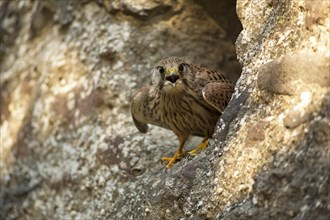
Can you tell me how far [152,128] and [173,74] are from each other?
1019 millimetres

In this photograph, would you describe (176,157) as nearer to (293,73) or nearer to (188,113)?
(188,113)

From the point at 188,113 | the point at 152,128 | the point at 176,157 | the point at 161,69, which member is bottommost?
the point at 152,128

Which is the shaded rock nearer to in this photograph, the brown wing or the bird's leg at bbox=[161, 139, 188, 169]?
the brown wing

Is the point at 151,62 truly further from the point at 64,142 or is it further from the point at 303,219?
the point at 303,219

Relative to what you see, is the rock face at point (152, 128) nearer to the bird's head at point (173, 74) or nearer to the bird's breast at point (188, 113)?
the bird's breast at point (188, 113)

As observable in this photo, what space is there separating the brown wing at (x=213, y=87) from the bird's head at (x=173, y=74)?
9 centimetres

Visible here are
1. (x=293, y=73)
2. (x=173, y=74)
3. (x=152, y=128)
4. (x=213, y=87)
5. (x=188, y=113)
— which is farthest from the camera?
(x=152, y=128)

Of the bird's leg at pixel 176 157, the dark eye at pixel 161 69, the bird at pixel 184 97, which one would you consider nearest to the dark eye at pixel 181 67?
the bird at pixel 184 97

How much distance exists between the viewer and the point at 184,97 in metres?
5.65

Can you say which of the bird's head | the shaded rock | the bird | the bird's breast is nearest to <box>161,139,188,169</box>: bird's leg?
the bird

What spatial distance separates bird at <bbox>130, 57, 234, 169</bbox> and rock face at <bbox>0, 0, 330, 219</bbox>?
1.35ft

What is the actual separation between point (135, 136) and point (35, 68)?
4.77 ft

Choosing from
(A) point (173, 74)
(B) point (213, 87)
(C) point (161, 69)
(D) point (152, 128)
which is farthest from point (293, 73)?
(D) point (152, 128)

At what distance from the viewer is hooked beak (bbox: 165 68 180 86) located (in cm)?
557
